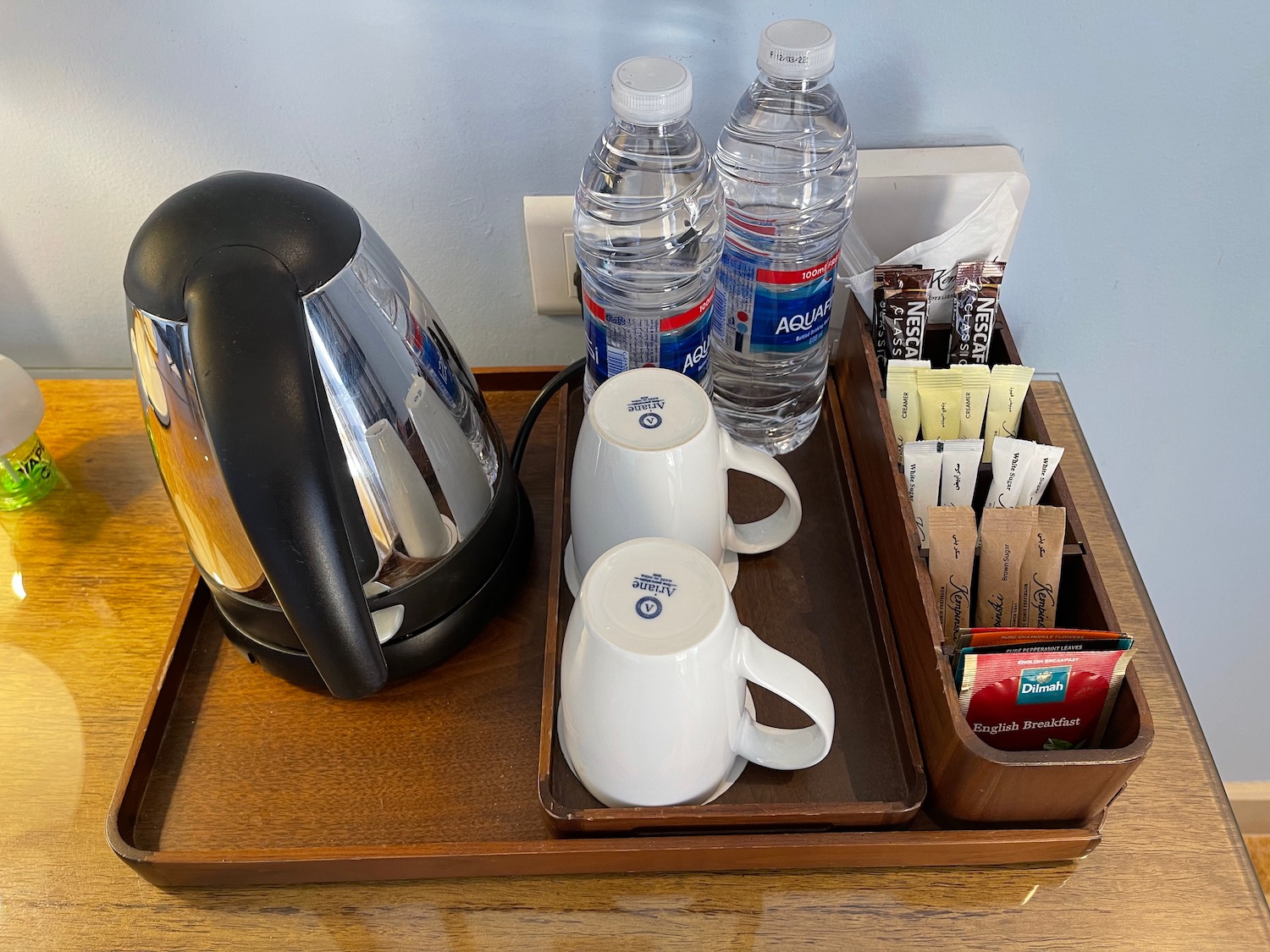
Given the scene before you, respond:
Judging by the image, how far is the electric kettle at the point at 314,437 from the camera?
392mm

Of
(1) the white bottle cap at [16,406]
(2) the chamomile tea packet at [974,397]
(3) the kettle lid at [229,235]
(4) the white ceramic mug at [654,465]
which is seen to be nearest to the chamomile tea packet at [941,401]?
(2) the chamomile tea packet at [974,397]

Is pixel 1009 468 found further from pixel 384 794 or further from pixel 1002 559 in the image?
pixel 384 794

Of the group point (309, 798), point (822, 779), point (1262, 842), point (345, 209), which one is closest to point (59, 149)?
point (345, 209)

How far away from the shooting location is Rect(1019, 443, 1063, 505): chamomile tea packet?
0.55 m

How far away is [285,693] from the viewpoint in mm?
579

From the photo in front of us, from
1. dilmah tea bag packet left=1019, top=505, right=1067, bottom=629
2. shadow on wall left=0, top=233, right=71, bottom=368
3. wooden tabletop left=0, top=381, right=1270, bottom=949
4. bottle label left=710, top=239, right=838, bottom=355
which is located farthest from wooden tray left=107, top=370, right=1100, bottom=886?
shadow on wall left=0, top=233, right=71, bottom=368

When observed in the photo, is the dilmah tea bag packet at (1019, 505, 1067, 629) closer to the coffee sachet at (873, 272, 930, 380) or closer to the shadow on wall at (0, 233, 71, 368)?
the coffee sachet at (873, 272, 930, 380)

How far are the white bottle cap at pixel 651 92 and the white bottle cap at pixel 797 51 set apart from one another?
0.19 ft

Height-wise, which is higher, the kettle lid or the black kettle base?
the kettle lid

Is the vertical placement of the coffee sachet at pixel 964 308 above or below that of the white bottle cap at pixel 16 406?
above

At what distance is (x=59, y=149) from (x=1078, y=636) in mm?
763

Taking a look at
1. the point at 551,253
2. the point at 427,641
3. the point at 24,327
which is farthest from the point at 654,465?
the point at 24,327

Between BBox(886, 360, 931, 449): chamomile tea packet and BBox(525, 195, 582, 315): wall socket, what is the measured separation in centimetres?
27

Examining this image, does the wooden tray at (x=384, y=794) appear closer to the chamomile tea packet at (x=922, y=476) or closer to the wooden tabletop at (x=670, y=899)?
the wooden tabletop at (x=670, y=899)
